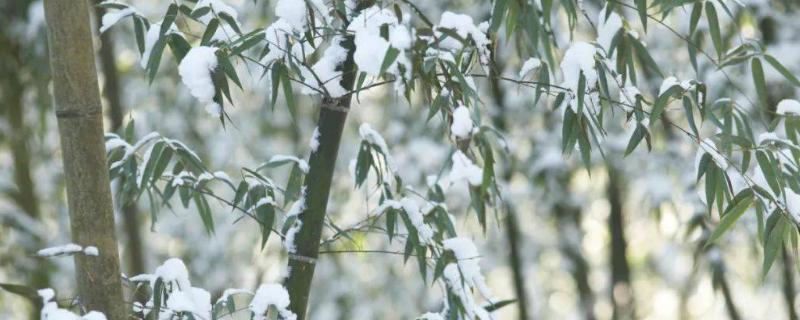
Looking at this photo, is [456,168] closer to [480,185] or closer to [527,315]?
[480,185]

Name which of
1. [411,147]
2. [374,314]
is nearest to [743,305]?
[374,314]

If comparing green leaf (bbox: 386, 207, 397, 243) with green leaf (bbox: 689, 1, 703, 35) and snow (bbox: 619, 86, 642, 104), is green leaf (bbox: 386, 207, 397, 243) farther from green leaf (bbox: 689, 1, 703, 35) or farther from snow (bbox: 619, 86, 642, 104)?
green leaf (bbox: 689, 1, 703, 35)

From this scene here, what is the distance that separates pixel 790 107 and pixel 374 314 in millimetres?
4024

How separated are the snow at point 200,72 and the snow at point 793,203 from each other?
73 cm

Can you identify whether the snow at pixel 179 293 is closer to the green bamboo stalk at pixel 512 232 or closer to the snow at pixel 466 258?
the snow at pixel 466 258

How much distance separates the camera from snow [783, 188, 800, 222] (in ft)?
4.24

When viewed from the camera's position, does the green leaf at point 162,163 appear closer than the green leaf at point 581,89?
No

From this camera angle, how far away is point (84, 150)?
3.99 feet

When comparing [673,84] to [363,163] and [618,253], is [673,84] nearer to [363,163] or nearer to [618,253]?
[363,163]

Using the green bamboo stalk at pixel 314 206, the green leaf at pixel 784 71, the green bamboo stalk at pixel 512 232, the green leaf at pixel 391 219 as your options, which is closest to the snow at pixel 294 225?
the green bamboo stalk at pixel 314 206

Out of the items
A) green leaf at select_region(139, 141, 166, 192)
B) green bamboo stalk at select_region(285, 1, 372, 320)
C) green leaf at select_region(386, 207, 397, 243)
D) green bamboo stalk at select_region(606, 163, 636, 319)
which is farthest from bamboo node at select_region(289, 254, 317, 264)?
green bamboo stalk at select_region(606, 163, 636, 319)

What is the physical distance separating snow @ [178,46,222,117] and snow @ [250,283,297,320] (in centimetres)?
26

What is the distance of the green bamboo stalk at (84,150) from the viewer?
120cm

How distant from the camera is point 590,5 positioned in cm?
379
